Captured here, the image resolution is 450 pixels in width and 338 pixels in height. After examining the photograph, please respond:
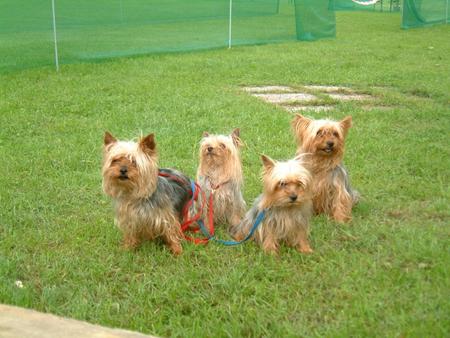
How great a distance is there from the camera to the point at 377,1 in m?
37.9

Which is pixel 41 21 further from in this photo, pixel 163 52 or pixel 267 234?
pixel 267 234

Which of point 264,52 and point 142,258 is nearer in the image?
point 142,258

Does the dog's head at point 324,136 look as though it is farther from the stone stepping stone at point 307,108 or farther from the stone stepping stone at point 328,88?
the stone stepping stone at point 328,88

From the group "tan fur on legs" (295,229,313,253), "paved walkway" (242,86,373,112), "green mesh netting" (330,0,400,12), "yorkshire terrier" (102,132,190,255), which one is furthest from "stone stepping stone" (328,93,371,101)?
"green mesh netting" (330,0,400,12)

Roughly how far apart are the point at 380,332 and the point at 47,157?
527cm

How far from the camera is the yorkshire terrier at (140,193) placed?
5.04 meters

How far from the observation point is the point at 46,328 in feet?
9.61

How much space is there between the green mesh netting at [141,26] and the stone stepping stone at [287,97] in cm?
597

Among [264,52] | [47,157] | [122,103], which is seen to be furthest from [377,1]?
[47,157]

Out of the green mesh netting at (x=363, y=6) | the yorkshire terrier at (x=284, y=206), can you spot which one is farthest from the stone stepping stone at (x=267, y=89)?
the green mesh netting at (x=363, y=6)

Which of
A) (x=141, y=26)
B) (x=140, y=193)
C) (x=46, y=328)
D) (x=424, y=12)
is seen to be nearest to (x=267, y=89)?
(x=141, y=26)

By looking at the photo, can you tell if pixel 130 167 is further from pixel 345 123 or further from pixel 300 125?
pixel 345 123

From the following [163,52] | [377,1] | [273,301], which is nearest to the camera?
[273,301]

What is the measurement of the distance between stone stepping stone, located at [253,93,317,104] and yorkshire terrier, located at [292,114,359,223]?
16.5ft
